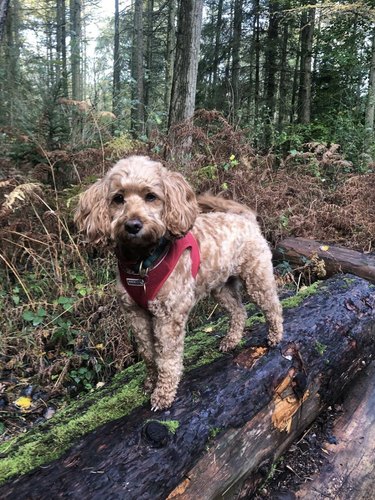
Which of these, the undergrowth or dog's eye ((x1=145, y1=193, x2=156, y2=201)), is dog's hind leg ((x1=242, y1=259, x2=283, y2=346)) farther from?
the undergrowth

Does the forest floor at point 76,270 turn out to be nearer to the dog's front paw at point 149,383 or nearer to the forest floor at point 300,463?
the forest floor at point 300,463

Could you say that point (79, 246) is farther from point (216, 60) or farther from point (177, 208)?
point (216, 60)

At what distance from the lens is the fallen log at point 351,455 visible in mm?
3438

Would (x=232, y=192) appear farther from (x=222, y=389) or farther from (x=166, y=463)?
(x=166, y=463)

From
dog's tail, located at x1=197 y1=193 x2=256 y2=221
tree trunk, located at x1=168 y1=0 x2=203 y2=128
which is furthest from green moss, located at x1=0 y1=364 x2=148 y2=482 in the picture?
tree trunk, located at x1=168 y1=0 x2=203 y2=128

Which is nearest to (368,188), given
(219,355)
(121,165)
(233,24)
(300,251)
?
(300,251)

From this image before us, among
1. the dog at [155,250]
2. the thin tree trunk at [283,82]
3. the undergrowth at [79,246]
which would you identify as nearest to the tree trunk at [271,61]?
the thin tree trunk at [283,82]

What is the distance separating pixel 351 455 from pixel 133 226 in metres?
3.01

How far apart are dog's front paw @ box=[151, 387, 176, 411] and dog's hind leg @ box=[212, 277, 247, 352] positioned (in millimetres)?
977

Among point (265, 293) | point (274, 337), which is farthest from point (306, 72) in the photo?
point (274, 337)

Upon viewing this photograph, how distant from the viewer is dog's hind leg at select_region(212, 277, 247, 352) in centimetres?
404

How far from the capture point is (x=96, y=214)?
306cm

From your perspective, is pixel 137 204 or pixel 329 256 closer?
pixel 137 204

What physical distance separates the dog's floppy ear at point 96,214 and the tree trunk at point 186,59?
17.2 ft
